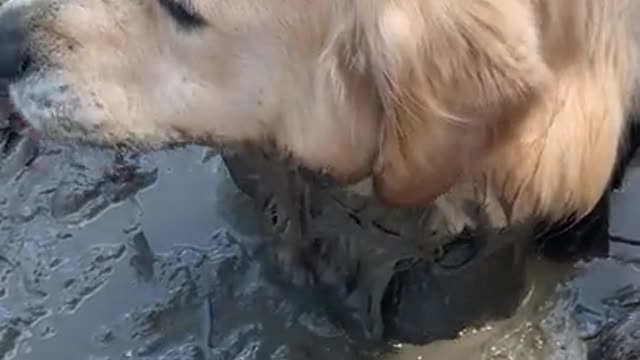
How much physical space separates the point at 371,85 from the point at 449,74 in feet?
0.39

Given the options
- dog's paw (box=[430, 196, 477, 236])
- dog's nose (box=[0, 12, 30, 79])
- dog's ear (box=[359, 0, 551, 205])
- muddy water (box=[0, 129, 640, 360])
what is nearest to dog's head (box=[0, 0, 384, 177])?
dog's nose (box=[0, 12, 30, 79])

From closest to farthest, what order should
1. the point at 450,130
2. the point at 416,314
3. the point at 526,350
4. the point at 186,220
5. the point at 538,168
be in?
the point at 450,130
the point at 538,168
the point at 416,314
the point at 526,350
the point at 186,220

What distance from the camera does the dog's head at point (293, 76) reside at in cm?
221

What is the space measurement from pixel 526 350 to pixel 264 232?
53 cm

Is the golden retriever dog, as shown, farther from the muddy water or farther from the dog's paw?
the muddy water

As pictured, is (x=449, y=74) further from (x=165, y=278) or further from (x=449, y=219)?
(x=165, y=278)

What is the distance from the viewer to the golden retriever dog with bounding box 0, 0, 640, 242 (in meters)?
2.22

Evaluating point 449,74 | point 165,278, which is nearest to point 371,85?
point 449,74

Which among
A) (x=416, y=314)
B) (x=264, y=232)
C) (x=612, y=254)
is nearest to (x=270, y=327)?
(x=264, y=232)

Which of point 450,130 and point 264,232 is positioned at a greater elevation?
point 450,130

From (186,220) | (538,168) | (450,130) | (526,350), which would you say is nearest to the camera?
(450,130)

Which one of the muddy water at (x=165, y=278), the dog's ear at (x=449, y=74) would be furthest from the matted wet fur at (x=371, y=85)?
the muddy water at (x=165, y=278)

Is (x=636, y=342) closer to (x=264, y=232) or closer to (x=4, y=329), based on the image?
(x=264, y=232)

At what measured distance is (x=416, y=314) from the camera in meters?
2.76
